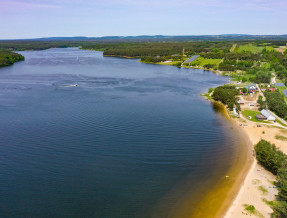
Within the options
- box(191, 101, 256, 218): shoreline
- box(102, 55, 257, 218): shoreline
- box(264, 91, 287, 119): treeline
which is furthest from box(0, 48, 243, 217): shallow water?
box(264, 91, 287, 119): treeline

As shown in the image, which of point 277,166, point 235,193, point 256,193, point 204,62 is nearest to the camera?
point 256,193

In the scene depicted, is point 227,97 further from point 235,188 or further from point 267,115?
point 235,188

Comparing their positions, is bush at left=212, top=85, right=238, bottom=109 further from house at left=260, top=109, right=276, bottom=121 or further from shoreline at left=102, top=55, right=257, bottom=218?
shoreline at left=102, top=55, right=257, bottom=218

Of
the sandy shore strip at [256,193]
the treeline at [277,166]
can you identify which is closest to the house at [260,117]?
the sandy shore strip at [256,193]

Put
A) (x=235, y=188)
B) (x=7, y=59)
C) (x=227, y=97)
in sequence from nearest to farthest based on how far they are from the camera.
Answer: (x=235, y=188) < (x=227, y=97) < (x=7, y=59)

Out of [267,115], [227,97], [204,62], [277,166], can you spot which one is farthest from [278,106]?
[204,62]

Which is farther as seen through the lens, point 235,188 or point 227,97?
point 227,97

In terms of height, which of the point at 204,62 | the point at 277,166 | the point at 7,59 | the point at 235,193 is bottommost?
the point at 235,193

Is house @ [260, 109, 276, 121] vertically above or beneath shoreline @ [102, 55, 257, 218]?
above
